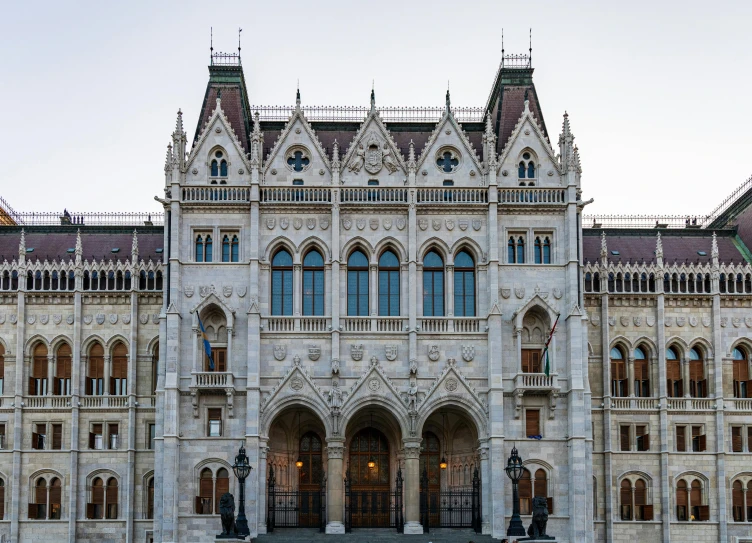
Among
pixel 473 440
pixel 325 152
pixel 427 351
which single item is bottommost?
pixel 473 440

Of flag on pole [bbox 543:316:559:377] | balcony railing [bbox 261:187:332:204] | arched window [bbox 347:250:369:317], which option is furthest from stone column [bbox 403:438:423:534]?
balcony railing [bbox 261:187:332:204]

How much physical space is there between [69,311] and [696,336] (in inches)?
1398

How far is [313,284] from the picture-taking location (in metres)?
57.2

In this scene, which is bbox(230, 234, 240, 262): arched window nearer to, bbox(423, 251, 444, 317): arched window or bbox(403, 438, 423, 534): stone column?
bbox(423, 251, 444, 317): arched window

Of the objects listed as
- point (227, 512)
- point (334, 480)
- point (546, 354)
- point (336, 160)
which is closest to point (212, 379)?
point (334, 480)

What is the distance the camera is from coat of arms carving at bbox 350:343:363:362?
2197 inches

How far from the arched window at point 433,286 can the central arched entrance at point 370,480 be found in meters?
7.30

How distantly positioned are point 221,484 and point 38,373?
555 inches

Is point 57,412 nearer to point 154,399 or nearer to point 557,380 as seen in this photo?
point 154,399

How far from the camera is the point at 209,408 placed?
5556cm

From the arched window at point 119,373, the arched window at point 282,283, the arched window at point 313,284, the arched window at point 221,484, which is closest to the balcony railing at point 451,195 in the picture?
the arched window at point 313,284

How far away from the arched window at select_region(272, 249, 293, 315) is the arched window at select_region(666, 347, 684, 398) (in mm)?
22181

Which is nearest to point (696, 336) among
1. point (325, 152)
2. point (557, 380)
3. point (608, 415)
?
point (608, 415)

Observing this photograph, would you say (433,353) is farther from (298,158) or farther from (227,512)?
(227,512)
